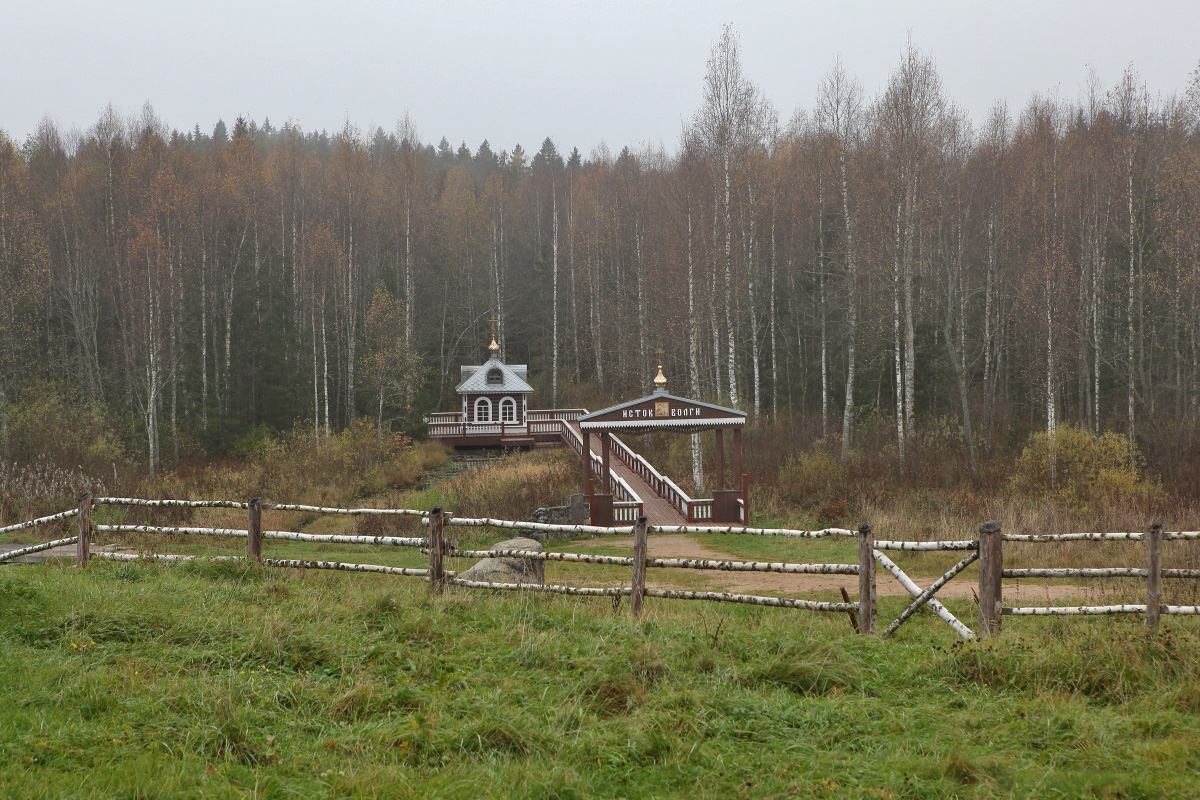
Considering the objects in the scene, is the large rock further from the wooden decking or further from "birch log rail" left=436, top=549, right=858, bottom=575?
the wooden decking

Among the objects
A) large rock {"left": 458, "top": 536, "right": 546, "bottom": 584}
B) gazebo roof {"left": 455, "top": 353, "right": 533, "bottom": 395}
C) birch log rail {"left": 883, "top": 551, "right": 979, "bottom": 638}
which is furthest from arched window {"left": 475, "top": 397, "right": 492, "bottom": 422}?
birch log rail {"left": 883, "top": 551, "right": 979, "bottom": 638}

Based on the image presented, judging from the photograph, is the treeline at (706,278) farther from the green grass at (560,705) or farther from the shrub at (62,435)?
the green grass at (560,705)

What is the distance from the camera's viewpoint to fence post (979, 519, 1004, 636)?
287 inches

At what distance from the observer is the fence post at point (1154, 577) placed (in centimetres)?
728

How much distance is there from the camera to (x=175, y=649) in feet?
21.1

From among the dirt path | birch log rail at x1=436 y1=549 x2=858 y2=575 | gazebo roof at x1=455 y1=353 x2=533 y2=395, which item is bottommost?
the dirt path

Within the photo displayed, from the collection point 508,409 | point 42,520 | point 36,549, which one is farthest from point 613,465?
point 42,520

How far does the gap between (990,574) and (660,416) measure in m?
11.9

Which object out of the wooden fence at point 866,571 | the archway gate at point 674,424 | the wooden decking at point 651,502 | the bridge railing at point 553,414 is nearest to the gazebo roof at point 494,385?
the bridge railing at point 553,414

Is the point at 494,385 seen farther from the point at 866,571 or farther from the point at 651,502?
the point at 866,571

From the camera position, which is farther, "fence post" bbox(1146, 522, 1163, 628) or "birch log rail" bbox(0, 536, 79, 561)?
"birch log rail" bbox(0, 536, 79, 561)

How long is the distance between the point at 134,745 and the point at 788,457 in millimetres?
23029

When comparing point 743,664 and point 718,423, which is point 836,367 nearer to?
point 718,423

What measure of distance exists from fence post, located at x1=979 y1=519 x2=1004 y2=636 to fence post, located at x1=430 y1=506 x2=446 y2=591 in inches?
216
